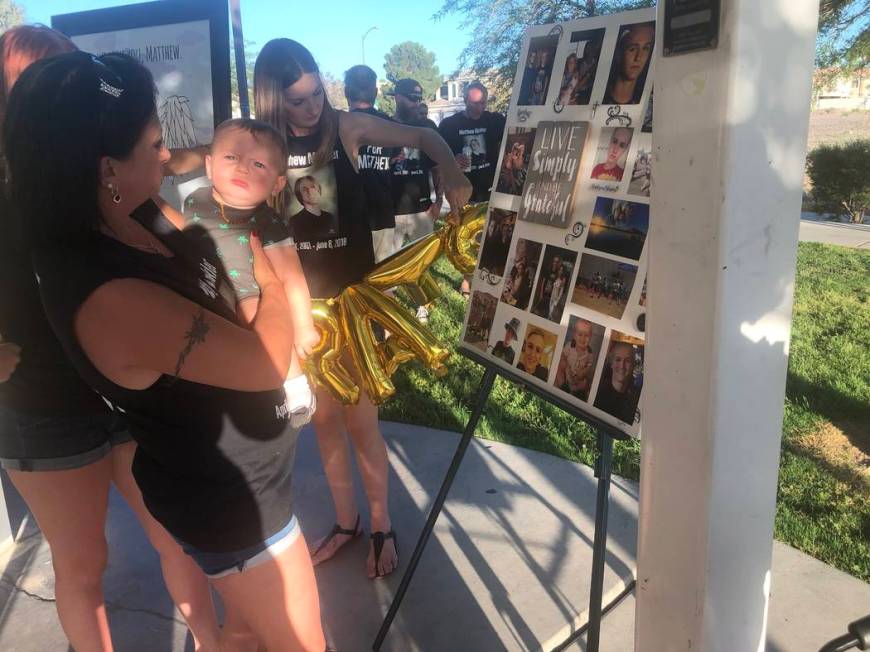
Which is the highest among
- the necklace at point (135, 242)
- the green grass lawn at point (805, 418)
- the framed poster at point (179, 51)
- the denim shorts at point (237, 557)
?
the framed poster at point (179, 51)

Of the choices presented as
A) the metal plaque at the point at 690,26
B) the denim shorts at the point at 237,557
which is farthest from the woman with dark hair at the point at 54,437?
the metal plaque at the point at 690,26

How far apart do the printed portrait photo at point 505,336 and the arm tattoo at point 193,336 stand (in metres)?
0.80

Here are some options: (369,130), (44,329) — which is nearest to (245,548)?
(44,329)

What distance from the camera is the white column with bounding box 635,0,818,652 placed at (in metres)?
0.88

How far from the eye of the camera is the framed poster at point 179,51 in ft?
8.46

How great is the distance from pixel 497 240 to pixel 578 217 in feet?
1.06

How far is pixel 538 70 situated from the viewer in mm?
1580

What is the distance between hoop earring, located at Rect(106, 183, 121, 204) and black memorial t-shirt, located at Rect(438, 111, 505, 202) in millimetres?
5014

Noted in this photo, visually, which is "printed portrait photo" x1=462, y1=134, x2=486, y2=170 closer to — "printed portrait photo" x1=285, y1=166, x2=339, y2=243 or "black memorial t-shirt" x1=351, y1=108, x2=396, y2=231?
"black memorial t-shirt" x1=351, y1=108, x2=396, y2=231

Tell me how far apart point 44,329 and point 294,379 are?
618 mm

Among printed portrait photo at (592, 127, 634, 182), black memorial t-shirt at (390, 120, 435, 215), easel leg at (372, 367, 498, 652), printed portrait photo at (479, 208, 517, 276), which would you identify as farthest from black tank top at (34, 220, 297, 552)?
black memorial t-shirt at (390, 120, 435, 215)

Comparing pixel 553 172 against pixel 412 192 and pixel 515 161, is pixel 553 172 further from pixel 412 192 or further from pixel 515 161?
pixel 412 192

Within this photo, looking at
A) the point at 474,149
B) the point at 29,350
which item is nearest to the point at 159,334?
the point at 29,350

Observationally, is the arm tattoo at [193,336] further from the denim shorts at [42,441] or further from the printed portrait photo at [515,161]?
the printed portrait photo at [515,161]
